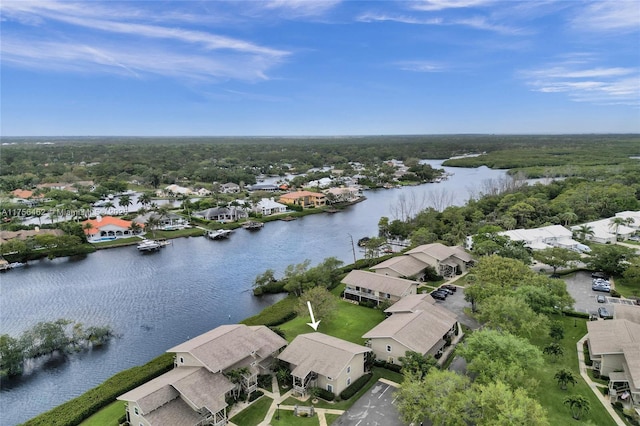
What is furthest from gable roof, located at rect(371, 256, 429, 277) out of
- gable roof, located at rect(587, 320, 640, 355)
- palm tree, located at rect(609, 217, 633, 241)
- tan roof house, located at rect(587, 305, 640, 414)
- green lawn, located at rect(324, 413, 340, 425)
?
palm tree, located at rect(609, 217, 633, 241)

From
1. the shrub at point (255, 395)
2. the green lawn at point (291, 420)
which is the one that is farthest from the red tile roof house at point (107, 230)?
the green lawn at point (291, 420)

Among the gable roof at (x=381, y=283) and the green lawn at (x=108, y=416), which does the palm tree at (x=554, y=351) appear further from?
the green lawn at (x=108, y=416)

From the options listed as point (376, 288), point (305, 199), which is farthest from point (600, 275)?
point (305, 199)

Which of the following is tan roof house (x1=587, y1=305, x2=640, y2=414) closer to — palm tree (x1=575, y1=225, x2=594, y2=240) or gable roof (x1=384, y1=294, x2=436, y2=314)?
gable roof (x1=384, y1=294, x2=436, y2=314)

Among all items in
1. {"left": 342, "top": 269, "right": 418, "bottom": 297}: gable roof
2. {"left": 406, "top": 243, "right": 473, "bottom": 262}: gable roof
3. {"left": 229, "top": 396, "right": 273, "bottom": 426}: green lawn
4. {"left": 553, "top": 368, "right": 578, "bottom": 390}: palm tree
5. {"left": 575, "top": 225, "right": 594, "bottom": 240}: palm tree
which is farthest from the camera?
{"left": 575, "top": 225, "right": 594, "bottom": 240}: palm tree

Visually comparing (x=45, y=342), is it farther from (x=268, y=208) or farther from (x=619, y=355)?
(x=268, y=208)

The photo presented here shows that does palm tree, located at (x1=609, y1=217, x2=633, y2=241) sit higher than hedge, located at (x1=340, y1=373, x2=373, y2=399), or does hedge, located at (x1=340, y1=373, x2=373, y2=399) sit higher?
palm tree, located at (x1=609, y1=217, x2=633, y2=241)

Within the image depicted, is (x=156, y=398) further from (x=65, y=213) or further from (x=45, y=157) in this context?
(x=45, y=157)
